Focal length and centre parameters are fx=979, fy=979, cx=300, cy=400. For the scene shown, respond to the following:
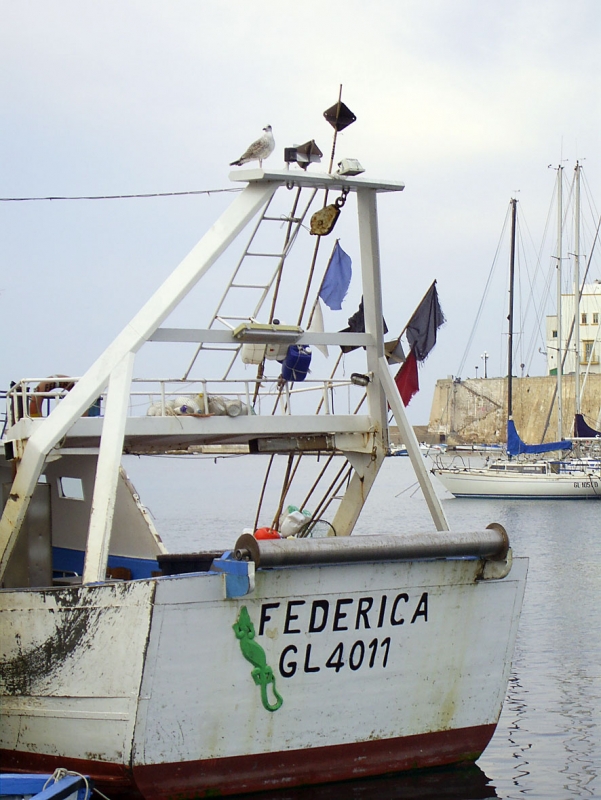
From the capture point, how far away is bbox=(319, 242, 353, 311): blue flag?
10.0 meters

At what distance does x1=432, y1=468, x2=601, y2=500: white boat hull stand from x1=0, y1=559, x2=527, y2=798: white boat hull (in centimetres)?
4359

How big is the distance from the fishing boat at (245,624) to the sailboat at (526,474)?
4284cm

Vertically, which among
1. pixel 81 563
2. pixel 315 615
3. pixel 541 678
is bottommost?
pixel 541 678

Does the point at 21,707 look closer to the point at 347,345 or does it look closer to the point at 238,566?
the point at 238,566

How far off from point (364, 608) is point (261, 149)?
413 cm

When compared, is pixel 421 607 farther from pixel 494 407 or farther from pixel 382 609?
pixel 494 407

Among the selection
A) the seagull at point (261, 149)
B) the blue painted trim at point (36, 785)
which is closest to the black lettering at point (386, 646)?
the blue painted trim at point (36, 785)

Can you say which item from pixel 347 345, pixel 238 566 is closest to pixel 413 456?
pixel 347 345

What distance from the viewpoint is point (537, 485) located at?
2010 inches

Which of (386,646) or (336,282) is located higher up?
(336,282)

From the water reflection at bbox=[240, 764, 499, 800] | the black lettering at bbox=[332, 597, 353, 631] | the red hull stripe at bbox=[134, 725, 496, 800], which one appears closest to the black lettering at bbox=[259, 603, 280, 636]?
the black lettering at bbox=[332, 597, 353, 631]

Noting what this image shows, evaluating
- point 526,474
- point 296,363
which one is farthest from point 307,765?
point 526,474

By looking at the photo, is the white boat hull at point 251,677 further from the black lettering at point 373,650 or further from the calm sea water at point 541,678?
the calm sea water at point 541,678

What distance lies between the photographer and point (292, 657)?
25.5ft
